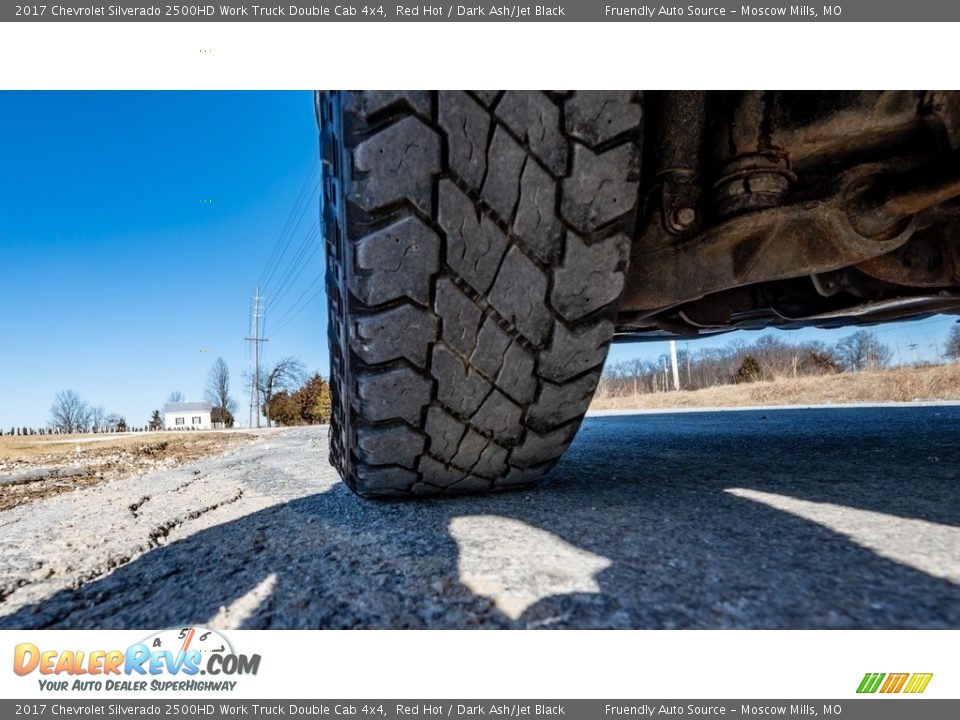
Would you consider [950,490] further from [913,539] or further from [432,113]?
[432,113]

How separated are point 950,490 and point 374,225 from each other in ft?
4.42

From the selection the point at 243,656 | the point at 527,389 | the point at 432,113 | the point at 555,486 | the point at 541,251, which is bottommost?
the point at 555,486

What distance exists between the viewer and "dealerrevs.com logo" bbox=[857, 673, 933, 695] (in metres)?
0.46

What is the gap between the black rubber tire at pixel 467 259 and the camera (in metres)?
0.70

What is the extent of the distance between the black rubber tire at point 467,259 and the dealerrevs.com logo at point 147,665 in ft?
1.36

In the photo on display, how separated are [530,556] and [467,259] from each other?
0.49m

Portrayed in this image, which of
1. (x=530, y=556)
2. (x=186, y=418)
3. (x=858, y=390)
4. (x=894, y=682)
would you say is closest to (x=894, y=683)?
(x=894, y=682)

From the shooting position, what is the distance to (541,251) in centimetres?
79

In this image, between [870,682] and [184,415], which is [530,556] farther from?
[184,415]

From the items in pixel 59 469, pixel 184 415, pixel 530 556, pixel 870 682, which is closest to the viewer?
pixel 870 682

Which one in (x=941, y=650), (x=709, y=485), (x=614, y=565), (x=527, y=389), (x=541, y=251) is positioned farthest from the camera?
(x=709, y=485)

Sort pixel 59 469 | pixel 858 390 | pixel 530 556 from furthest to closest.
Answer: pixel 858 390 → pixel 59 469 → pixel 530 556

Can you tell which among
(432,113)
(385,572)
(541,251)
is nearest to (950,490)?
(541,251)

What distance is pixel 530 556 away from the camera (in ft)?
2.32
